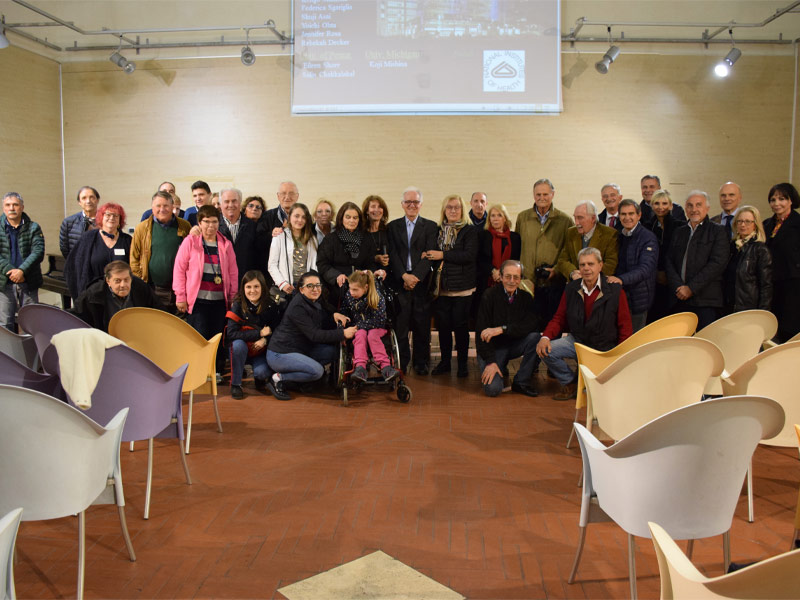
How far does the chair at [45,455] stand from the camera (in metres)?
2.14

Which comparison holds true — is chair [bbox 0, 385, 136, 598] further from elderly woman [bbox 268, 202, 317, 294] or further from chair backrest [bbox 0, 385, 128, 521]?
elderly woman [bbox 268, 202, 317, 294]

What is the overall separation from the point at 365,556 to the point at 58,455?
1281 millimetres

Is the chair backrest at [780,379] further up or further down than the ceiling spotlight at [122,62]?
further down

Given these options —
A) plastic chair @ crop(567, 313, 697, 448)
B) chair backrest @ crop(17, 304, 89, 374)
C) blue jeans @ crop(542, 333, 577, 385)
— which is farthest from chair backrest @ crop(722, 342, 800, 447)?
chair backrest @ crop(17, 304, 89, 374)

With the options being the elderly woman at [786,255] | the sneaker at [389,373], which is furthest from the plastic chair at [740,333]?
the sneaker at [389,373]

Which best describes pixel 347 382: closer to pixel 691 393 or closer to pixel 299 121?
pixel 691 393

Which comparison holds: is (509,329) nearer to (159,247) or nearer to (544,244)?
(544,244)

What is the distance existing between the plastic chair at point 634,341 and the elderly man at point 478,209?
9.04 feet

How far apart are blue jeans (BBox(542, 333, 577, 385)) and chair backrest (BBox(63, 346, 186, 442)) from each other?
3141 mm

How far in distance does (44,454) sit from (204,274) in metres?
3.56

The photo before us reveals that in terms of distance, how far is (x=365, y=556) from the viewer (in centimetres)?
279

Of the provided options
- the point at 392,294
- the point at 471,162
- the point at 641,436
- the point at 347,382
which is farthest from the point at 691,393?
the point at 471,162

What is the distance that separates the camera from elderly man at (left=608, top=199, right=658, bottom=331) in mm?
5641

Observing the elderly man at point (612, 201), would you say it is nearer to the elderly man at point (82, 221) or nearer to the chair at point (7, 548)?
the elderly man at point (82, 221)
